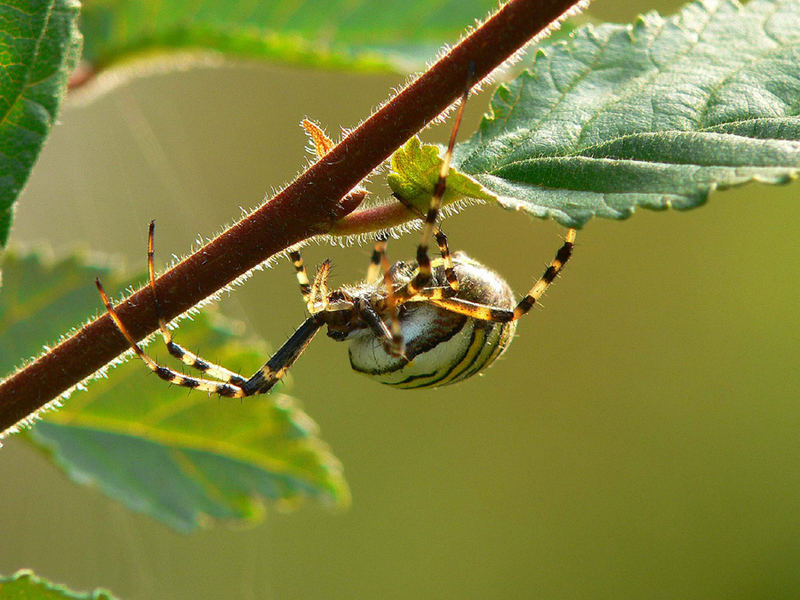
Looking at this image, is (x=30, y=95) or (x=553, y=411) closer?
(x=30, y=95)

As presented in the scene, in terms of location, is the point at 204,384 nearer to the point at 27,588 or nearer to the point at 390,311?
the point at 390,311

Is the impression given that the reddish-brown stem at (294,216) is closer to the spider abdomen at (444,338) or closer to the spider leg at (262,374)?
the spider leg at (262,374)

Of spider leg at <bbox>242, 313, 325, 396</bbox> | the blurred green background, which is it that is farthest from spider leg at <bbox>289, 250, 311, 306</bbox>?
the blurred green background

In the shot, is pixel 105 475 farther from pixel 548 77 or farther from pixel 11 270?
pixel 548 77

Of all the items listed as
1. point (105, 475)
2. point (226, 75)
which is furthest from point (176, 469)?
point (226, 75)

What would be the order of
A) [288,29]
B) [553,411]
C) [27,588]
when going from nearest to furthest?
1. [27,588]
2. [288,29]
3. [553,411]

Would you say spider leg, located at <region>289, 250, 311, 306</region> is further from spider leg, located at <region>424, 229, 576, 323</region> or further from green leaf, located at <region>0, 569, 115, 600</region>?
green leaf, located at <region>0, 569, 115, 600</region>

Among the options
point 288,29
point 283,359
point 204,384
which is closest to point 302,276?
point 283,359
